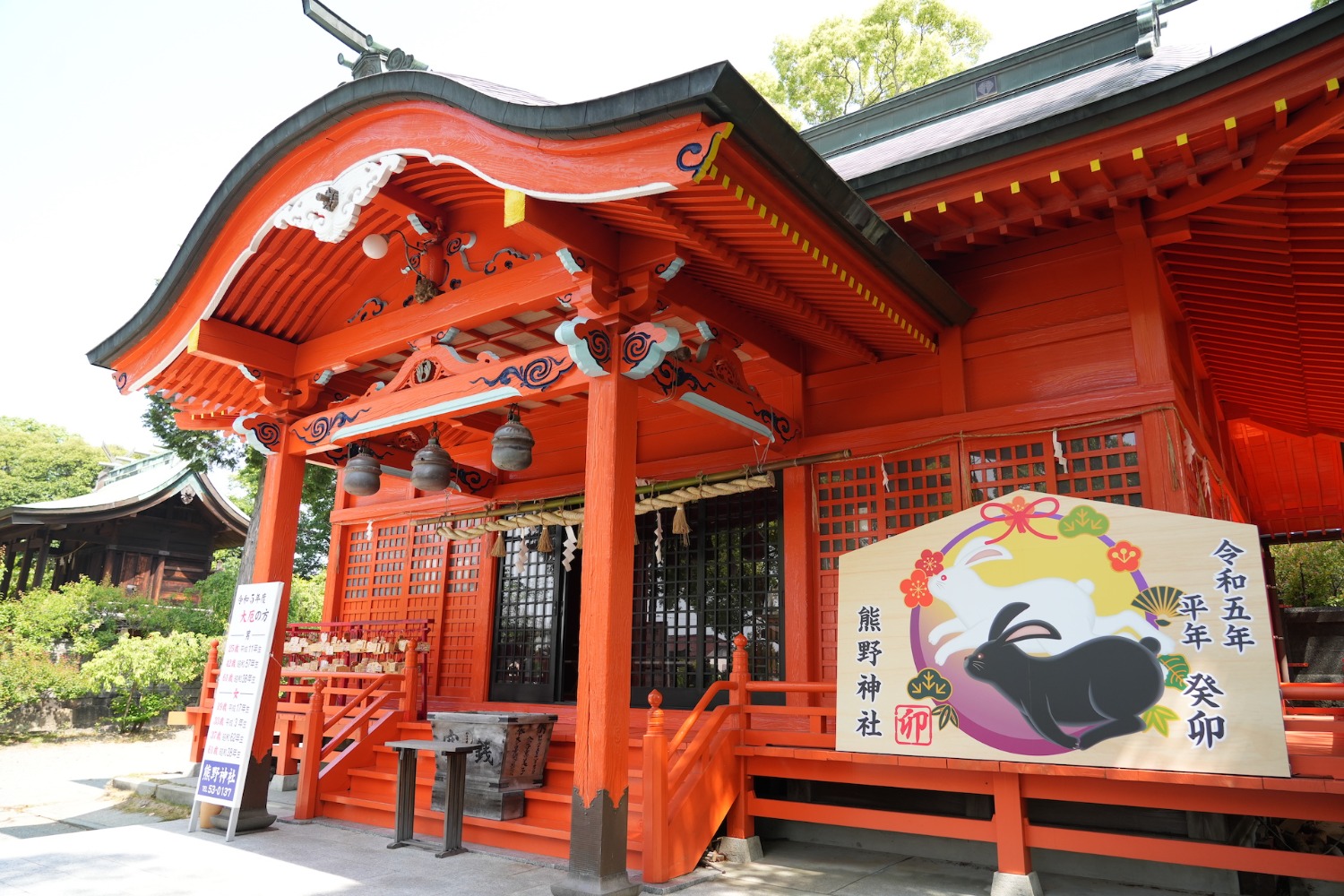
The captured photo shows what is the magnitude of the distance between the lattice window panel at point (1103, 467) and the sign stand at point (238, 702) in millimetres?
6081

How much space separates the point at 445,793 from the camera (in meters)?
6.08

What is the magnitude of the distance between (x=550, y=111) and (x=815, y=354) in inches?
142

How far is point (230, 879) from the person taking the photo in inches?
197

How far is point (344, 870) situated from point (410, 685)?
3089 millimetres

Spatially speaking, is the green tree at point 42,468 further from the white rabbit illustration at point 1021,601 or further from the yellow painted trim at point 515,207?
the white rabbit illustration at point 1021,601

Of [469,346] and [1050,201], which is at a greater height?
[1050,201]

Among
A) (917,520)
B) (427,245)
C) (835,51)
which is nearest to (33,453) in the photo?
(835,51)

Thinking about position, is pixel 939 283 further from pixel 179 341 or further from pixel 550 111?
pixel 179 341

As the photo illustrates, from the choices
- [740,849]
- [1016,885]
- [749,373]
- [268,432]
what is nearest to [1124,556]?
[1016,885]

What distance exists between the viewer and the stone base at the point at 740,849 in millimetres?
5590

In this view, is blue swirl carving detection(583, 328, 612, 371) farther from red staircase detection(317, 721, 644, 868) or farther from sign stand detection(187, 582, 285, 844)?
sign stand detection(187, 582, 285, 844)

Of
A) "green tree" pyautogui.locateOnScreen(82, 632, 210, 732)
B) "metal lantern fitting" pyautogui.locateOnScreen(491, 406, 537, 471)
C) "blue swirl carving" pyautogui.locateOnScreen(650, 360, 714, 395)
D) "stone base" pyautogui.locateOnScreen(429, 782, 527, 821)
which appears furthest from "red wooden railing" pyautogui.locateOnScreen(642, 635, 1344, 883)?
"green tree" pyautogui.locateOnScreen(82, 632, 210, 732)

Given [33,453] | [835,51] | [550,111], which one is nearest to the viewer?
[550,111]

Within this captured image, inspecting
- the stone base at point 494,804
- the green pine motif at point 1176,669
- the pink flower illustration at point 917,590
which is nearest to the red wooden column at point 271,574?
the stone base at point 494,804
